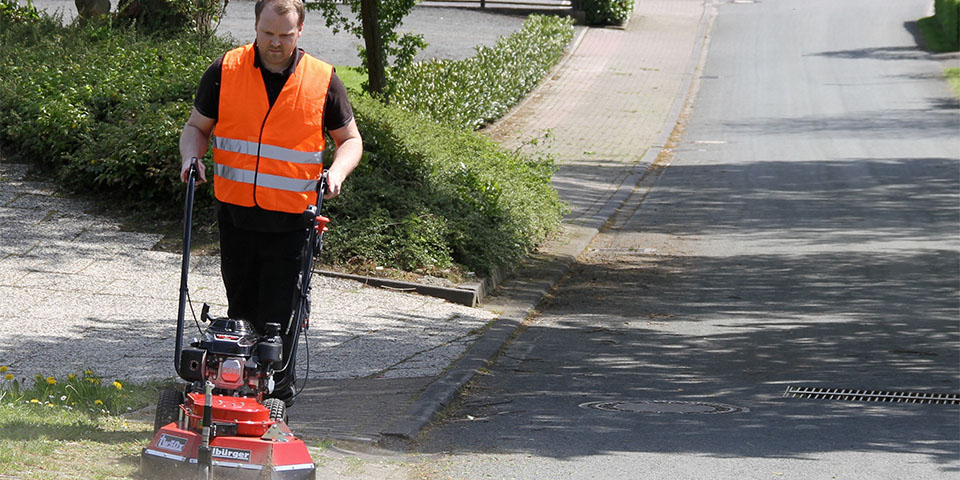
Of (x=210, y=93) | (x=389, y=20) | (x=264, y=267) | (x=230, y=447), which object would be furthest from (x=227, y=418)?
(x=389, y=20)

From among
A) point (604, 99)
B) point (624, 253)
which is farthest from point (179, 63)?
point (604, 99)

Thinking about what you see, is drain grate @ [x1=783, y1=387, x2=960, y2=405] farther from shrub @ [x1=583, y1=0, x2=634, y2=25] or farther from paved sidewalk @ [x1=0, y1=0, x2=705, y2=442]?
shrub @ [x1=583, y1=0, x2=634, y2=25]

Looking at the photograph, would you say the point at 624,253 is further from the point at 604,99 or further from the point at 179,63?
the point at 604,99

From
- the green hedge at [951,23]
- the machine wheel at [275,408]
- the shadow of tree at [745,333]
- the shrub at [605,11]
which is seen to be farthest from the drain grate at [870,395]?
the shrub at [605,11]

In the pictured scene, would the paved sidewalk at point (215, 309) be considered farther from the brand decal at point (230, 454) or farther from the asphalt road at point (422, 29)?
the asphalt road at point (422, 29)

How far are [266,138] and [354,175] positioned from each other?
282 inches

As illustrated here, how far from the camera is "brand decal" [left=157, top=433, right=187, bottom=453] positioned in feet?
14.8

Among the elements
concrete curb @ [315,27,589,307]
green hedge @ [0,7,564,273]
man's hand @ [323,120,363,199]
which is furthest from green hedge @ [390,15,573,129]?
man's hand @ [323,120,363,199]

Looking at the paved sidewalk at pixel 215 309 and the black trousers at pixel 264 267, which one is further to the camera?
the paved sidewalk at pixel 215 309

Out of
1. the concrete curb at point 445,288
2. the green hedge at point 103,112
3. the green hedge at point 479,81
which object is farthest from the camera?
the green hedge at point 479,81

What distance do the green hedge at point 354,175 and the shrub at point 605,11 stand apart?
80.0 feet

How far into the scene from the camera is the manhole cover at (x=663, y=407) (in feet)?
24.2

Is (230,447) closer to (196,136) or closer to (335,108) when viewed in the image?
(196,136)

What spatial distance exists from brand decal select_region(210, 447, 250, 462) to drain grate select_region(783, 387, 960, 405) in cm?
430
